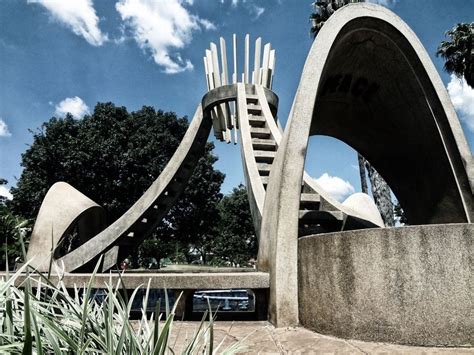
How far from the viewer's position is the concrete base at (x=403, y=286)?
324 centimetres

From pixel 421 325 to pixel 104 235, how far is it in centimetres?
768

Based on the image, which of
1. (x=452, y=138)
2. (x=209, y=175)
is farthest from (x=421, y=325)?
(x=209, y=175)

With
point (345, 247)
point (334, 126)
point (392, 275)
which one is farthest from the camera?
point (334, 126)

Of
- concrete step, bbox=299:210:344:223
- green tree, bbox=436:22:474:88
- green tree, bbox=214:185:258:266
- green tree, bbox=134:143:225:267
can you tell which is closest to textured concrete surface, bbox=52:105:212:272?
concrete step, bbox=299:210:344:223

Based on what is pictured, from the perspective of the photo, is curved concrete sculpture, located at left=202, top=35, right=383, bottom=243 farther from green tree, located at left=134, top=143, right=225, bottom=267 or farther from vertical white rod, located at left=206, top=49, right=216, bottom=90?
green tree, located at left=134, top=143, right=225, bottom=267

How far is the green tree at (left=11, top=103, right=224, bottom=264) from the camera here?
811 inches

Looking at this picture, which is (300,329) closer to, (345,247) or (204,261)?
(345,247)

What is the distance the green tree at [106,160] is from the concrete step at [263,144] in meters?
14.0

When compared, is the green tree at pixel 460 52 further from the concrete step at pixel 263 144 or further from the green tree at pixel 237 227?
the green tree at pixel 237 227

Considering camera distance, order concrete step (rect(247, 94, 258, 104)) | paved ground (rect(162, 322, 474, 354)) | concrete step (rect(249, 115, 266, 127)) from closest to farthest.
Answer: paved ground (rect(162, 322, 474, 354)) → concrete step (rect(249, 115, 266, 127)) → concrete step (rect(247, 94, 258, 104))

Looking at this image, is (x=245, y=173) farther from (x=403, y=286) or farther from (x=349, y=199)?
(x=403, y=286)

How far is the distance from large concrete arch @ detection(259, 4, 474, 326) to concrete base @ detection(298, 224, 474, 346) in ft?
2.46

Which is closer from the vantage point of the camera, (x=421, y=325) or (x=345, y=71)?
(x=421, y=325)

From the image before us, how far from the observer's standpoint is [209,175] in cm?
2447
